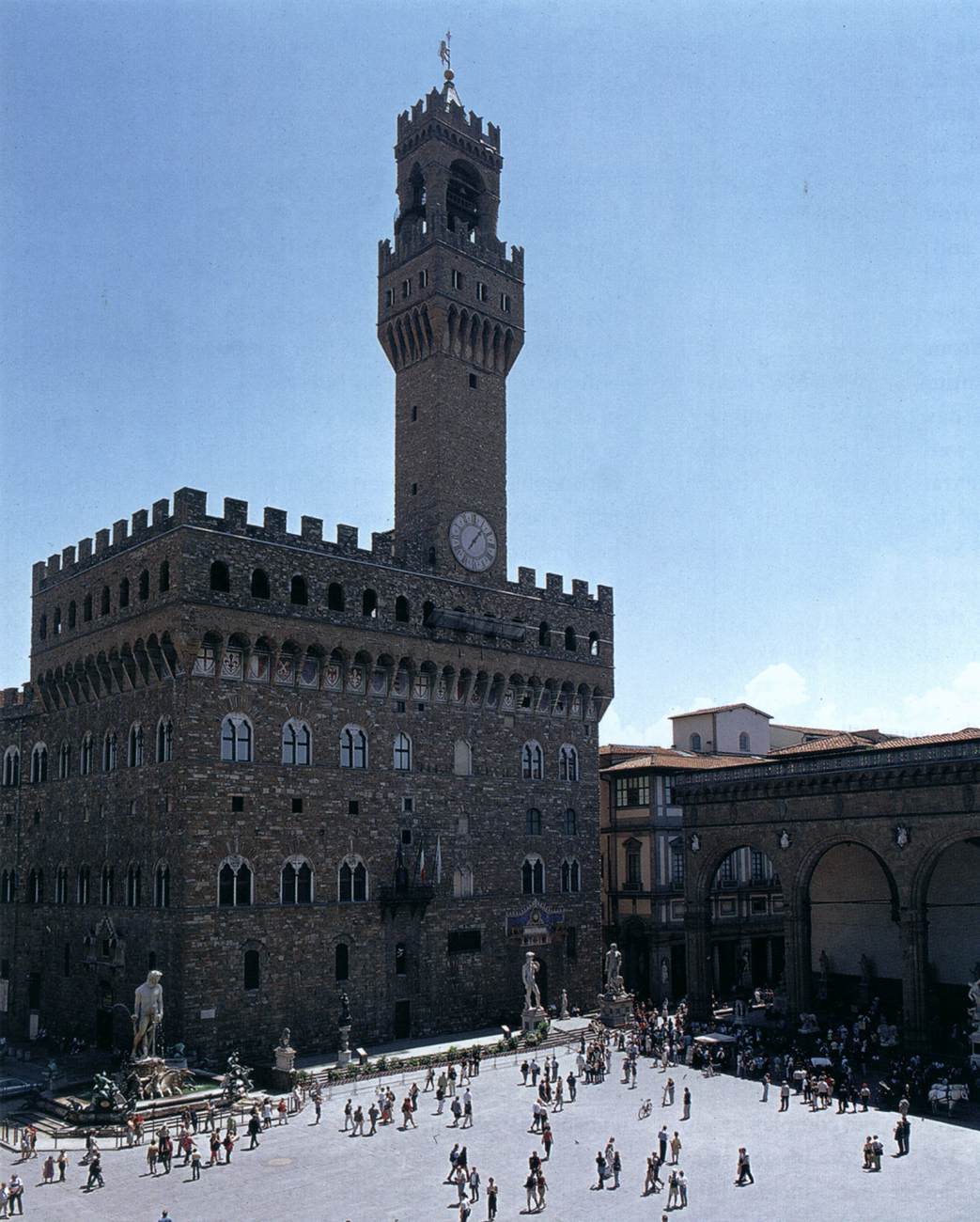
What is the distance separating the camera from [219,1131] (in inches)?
1351

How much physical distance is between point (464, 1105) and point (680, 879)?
27.3 meters

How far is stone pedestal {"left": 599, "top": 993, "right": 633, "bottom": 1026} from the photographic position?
50812 millimetres

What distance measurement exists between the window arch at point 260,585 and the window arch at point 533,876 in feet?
57.7

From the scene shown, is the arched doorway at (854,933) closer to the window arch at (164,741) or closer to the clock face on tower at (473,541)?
the clock face on tower at (473,541)

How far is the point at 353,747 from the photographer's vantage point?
4691 cm

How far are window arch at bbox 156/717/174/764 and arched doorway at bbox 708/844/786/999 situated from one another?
3227cm

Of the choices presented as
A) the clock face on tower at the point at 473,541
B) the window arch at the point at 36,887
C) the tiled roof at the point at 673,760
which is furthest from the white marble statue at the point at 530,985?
the window arch at the point at 36,887

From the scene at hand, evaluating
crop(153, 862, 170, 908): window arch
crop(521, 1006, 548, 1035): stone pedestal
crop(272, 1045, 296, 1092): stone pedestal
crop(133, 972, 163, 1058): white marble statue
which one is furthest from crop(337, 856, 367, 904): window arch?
crop(133, 972, 163, 1058): white marble statue

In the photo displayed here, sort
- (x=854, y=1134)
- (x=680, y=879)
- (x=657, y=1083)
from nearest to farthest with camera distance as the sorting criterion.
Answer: (x=854, y=1134)
(x=657, y=1083)
(x=680, y=879)

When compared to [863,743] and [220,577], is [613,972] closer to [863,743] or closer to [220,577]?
[863,743]

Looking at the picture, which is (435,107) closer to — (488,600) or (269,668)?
(488,600)

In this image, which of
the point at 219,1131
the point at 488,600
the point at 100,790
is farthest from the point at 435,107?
the point at 219,1131

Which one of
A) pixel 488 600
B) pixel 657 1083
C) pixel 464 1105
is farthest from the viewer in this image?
pixel 488 600

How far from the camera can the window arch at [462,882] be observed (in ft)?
163
